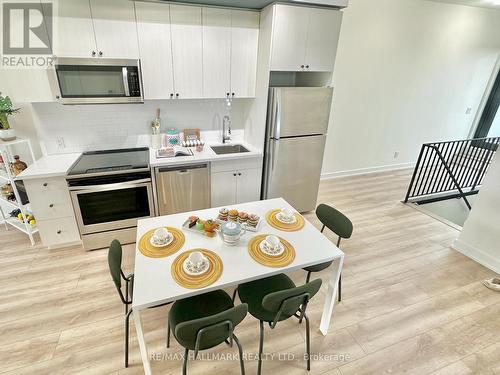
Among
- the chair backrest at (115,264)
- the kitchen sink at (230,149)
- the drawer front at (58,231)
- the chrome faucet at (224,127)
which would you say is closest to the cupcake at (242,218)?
the chair backrest at (115,264)

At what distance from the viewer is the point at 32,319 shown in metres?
2.12

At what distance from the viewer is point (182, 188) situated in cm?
300

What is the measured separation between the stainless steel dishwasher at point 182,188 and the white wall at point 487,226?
10.1 ft

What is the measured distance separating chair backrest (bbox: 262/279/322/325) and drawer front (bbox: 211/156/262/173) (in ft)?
6.08

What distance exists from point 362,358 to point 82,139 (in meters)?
3.48

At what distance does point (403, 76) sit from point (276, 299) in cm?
496

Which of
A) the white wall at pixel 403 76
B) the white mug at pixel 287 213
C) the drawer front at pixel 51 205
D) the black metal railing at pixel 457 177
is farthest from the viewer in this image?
the black metal railing at pixel 457 177

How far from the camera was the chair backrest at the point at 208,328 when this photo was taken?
51.4 inches

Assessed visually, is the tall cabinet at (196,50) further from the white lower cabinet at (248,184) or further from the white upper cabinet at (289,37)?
the white lower cabinet at (248,184)

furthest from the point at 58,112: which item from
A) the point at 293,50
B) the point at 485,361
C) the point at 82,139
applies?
the point at 485,361

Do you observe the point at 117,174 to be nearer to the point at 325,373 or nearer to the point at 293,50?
the point at 293,50

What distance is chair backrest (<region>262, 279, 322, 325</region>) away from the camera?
148 cm

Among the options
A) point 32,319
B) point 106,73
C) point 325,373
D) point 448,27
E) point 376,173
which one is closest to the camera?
point 325,373

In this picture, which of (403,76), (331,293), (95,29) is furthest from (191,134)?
(403,76)
